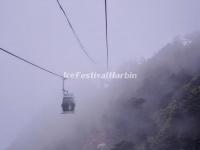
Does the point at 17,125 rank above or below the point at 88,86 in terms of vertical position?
below

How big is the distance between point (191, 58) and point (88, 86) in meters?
35.2

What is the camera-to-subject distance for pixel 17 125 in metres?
172

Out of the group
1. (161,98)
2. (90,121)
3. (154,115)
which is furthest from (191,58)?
(90,121)

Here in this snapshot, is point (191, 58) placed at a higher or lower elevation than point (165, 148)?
higher

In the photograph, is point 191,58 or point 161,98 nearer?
point 161,98

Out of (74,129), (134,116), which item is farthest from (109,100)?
(134,116)

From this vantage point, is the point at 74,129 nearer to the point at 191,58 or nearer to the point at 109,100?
the point at 109,100

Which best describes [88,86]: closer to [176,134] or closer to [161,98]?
[161,98]

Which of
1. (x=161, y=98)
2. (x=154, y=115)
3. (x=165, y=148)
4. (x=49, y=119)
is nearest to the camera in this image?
(x=165, y=148)

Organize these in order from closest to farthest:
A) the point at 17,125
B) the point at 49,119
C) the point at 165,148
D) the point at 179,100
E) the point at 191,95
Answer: the point at 165,148 < the point at 191,95 < the point at 179,100 < the point at 49,119 < the point at 17,125

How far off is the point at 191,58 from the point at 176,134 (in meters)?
14.9

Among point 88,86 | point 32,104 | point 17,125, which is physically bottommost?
point 17,125

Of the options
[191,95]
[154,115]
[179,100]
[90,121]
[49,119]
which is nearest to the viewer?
[191,95]

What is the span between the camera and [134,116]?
32031mm
